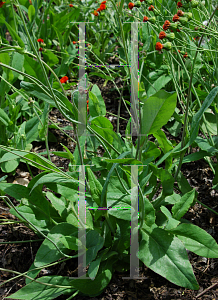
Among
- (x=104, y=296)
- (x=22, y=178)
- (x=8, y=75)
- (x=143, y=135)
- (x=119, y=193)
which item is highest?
(x=8, y=75)

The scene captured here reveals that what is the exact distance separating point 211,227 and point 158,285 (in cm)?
38

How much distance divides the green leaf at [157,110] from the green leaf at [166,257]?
37 cm

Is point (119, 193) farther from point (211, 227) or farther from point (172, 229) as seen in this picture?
point (211, 227)

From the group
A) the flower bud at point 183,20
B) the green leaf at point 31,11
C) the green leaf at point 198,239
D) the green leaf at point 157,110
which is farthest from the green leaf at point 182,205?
the green leaf at point 31,11

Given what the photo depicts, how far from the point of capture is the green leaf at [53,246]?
100cm

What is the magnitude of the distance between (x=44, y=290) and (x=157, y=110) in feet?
2.42

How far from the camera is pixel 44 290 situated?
3.30 feet

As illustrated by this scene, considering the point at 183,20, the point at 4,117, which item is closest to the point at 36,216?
the point at 4,117

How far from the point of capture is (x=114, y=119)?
2.00 meters

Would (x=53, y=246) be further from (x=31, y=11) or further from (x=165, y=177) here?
(x=31, y=11)

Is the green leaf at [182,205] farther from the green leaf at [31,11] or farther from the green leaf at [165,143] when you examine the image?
the green leaf at [31,11]

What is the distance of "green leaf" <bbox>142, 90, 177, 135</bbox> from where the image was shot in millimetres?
831

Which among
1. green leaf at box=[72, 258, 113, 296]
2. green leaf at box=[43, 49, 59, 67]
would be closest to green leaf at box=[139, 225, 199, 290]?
green leaf at box=[72, 258, 113, 296]

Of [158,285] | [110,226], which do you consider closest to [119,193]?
[110,226]
